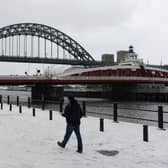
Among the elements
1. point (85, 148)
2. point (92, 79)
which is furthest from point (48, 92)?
point (85, 148)

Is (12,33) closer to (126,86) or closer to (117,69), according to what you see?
(117,69)

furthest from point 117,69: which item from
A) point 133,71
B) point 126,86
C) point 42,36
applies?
point 42,36

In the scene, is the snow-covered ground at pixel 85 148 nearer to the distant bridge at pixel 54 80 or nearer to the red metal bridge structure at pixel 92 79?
the distant bridge at pixel 54 80

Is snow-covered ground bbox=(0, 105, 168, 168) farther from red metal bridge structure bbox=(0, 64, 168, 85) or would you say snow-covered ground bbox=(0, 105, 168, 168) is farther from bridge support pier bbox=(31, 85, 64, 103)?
bridge support pier bbox=(31, 85, 64, 103)

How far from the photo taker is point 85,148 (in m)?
11.7

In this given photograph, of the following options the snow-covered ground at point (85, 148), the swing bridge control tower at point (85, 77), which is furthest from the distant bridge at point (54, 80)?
the snow-covered ground at point (85, 148)

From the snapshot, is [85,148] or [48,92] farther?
[48,92]

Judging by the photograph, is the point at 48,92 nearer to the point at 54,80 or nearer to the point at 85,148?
the point at 54,80

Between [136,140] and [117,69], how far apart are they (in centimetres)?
11999

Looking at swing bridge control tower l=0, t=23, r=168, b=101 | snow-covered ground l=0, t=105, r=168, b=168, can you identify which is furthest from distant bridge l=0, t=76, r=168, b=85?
snow-covered ground l=0, t=105, r=168, b=168

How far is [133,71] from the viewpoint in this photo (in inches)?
5217

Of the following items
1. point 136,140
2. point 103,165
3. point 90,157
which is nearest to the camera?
point 103,165

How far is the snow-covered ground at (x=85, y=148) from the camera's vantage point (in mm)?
9391

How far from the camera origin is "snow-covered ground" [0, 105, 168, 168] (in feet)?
30.8
